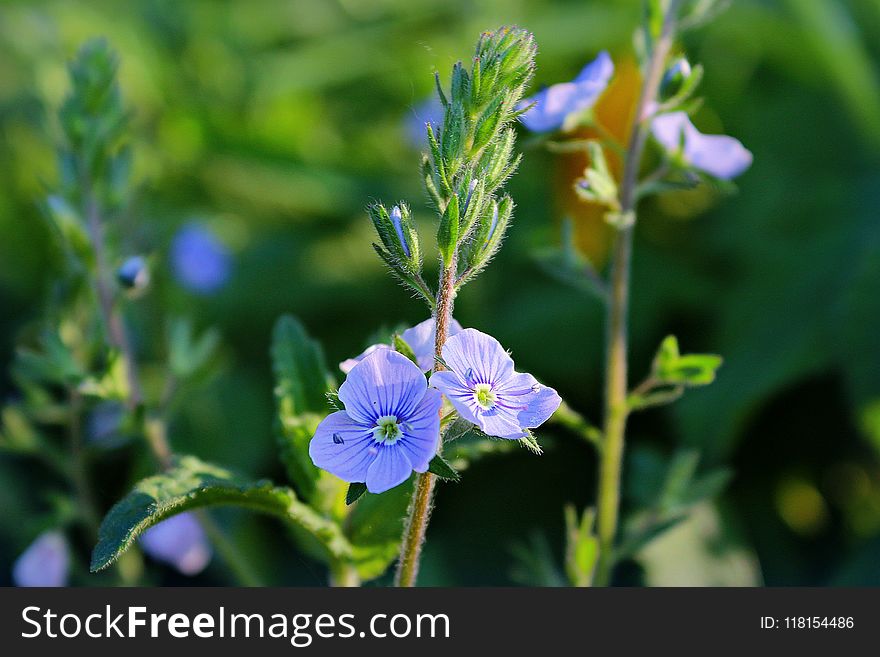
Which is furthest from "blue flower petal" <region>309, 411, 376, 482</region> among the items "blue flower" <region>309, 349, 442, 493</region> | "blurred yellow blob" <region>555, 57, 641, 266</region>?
"blurred yellow blob" <region>555, 57, 641, 266</region>

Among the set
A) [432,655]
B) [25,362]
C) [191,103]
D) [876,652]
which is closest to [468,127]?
[432,655]

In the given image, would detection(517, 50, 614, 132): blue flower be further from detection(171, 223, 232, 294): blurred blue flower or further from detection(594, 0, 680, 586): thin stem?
detection(171, 223, 232, 294): blurred blue flower

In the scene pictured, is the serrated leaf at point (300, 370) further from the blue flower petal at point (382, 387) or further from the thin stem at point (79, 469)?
the thin stem at point (79, 469)

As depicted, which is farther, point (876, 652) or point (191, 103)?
point (191, 103)

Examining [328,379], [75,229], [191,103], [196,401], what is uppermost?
[191,103]

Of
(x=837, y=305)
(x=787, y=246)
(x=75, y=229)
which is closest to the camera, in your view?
(x=75, y=229)

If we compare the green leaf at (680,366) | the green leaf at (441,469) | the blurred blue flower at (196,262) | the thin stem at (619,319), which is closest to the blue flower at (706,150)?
the thin stem at (619,319)

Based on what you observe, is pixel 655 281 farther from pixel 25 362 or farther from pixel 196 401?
pixel 25 362
